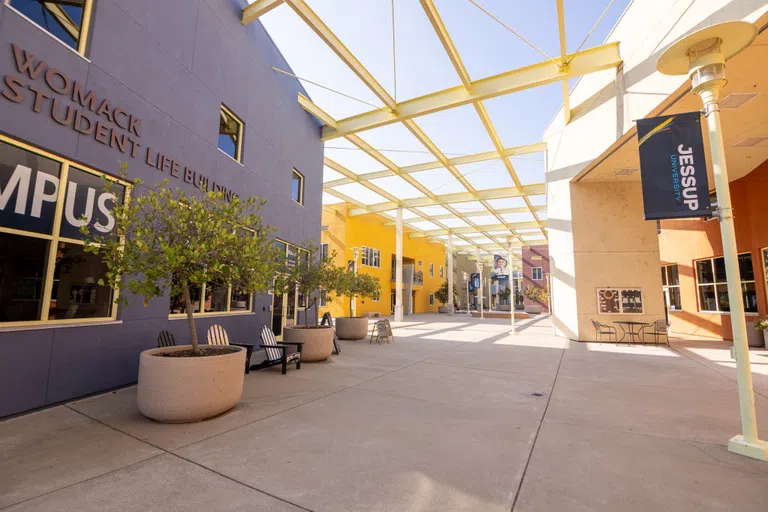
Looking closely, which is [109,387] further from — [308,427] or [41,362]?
[308,427]

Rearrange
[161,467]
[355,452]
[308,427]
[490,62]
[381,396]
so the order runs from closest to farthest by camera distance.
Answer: [161,467] < [355,452] < [308,427] < [381,396] < [490,62]

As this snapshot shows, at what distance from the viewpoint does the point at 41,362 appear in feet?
13.7

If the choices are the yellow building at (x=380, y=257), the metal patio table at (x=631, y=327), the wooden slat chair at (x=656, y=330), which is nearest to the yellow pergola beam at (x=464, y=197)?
the yellow building at (x=380, y=257)

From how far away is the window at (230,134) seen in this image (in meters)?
8.05

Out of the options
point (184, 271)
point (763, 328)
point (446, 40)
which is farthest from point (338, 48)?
point (763, 328)

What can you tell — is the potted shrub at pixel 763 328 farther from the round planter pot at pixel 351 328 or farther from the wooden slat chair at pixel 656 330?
the round planter pot at pixel 351 328

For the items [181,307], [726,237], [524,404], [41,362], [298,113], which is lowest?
[524,404]

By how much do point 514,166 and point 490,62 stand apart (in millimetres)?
7591

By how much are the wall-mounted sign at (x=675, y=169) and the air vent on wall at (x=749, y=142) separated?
27.0 ft

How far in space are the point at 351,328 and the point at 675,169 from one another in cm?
1003

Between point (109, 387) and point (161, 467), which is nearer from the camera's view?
point (161, 467)

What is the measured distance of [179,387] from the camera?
151 inches

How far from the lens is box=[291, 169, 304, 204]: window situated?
38.6 feet

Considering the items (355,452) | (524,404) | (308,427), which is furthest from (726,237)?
(308,427)
